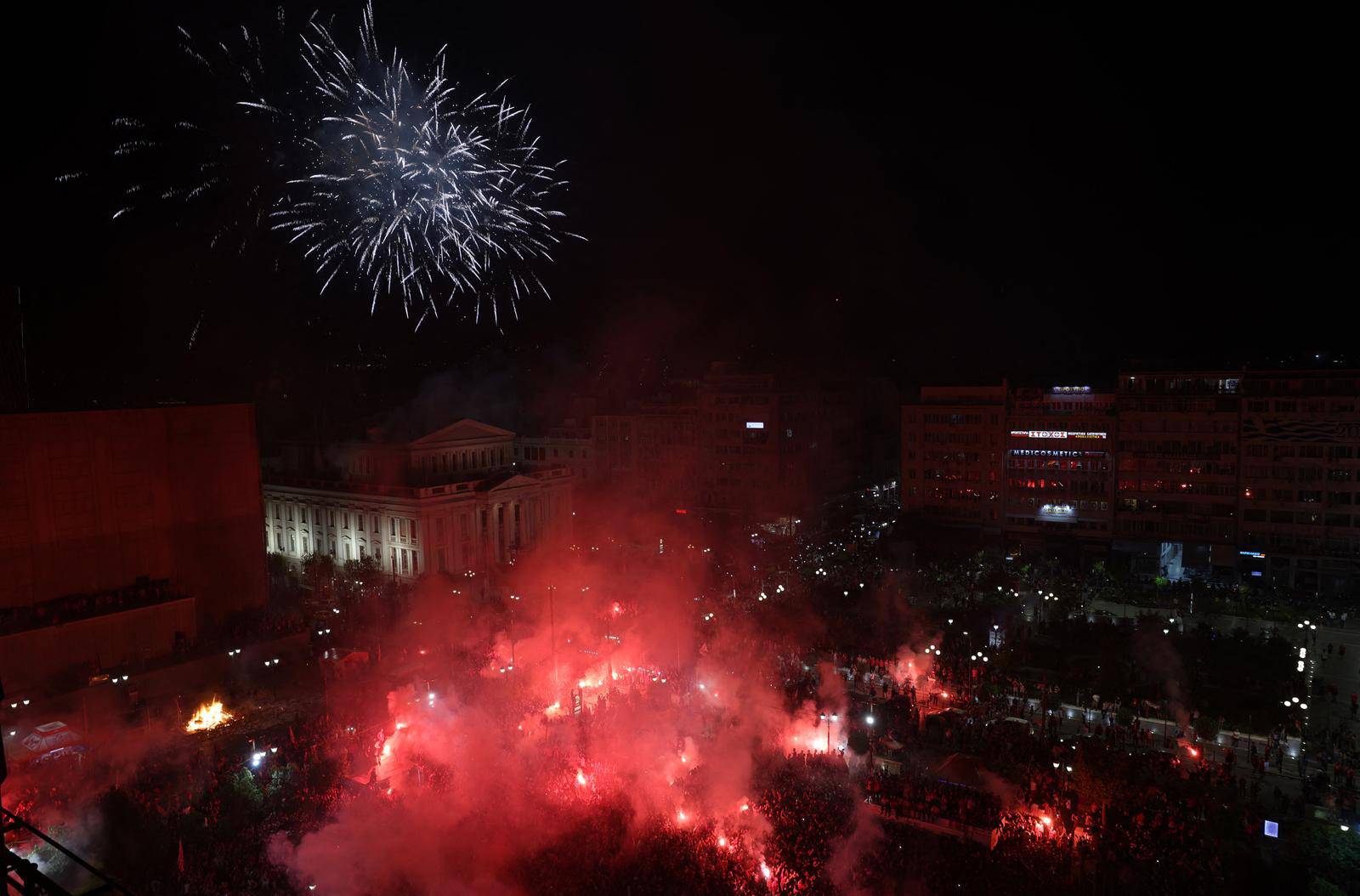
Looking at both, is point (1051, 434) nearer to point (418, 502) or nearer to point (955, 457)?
point (955, 457)

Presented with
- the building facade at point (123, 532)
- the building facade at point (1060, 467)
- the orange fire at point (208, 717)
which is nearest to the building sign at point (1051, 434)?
the building facade at point (1060, 467)

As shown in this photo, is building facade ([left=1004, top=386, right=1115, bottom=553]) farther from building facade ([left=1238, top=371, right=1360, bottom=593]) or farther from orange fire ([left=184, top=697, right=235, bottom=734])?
orange fire ([left=184, top=697, right=235, bottom=734])

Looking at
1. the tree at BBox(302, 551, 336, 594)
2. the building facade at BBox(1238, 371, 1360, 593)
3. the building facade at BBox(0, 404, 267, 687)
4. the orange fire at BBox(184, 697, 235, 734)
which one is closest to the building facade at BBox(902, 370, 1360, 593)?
the building facade at BBox(1238, 371, 1360, 593)

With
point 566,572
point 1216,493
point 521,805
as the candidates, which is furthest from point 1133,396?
point 521,805

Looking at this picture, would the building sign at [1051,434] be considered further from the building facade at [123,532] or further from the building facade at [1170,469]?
the building facade at [123,532]

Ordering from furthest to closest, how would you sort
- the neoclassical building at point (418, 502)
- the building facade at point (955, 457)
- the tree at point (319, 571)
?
the building facade at point (955, 457), the neoclassical building at point (418, 502), the tree at point (319, 571)

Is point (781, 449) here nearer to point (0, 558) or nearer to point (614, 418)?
point (614, 418)
